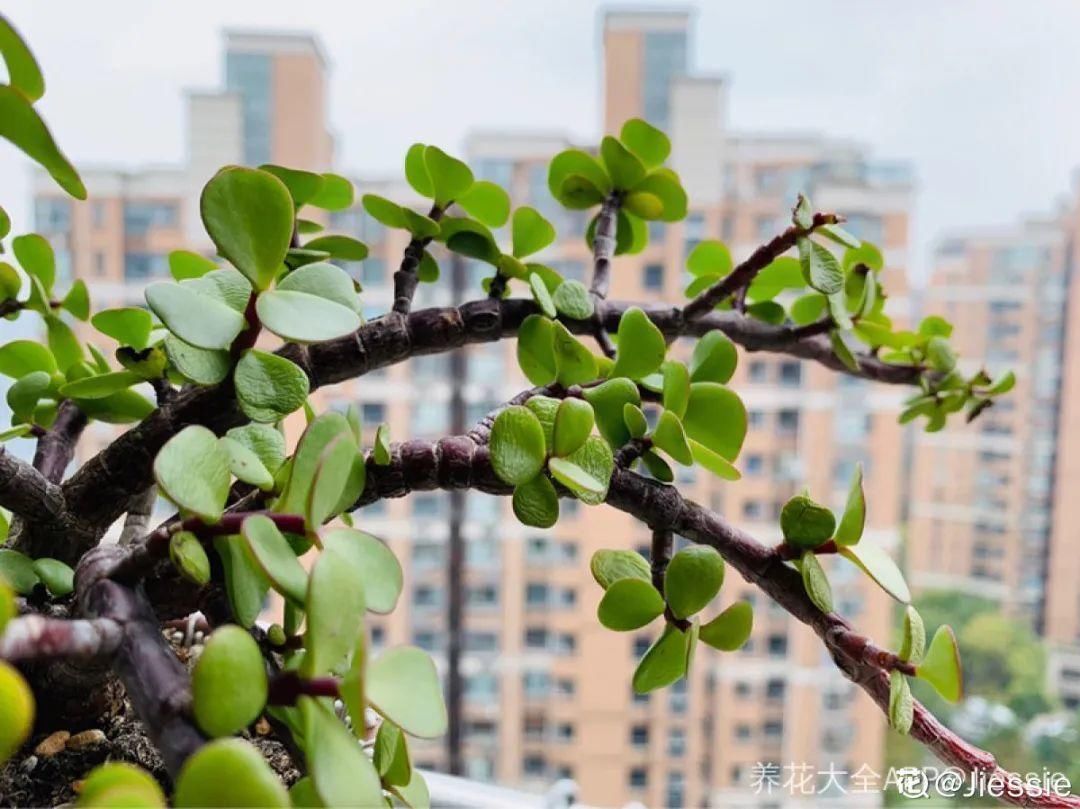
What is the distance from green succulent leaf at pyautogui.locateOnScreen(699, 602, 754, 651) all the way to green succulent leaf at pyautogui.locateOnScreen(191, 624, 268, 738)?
0.16 m

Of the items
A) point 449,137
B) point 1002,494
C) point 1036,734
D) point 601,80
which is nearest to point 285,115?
point 449,137

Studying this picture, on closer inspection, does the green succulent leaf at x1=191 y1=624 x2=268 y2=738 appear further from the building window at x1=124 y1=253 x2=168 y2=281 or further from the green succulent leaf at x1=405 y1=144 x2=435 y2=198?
the building window at x1=124 y1=253 x2=168 y2=281

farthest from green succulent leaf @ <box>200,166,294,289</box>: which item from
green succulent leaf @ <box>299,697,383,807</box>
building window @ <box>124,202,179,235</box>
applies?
building window @ <box>124,202,179,235</box>

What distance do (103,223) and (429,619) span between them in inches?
57.7

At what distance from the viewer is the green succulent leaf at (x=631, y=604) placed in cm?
25

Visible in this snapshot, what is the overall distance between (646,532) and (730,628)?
219 cm

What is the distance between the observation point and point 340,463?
6.9 inches

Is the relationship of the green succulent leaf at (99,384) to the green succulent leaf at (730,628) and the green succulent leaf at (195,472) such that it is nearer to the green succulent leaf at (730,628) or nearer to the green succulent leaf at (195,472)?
the green succulent leaf at (195,472)

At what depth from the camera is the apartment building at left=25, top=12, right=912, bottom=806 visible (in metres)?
2.32

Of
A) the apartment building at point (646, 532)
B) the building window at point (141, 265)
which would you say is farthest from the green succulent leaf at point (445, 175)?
the building window at point (141, 265)

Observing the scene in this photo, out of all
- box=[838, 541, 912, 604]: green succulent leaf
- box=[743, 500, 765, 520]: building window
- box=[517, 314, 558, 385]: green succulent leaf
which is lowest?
box=[743, 500, 765, 520]: building window

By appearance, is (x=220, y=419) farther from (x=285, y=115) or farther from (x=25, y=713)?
(x=285, y=115)

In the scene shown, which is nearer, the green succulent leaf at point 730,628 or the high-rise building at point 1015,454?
the green succulent leaf at point 730,628

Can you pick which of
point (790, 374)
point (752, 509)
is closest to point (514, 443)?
point (752, 509)
